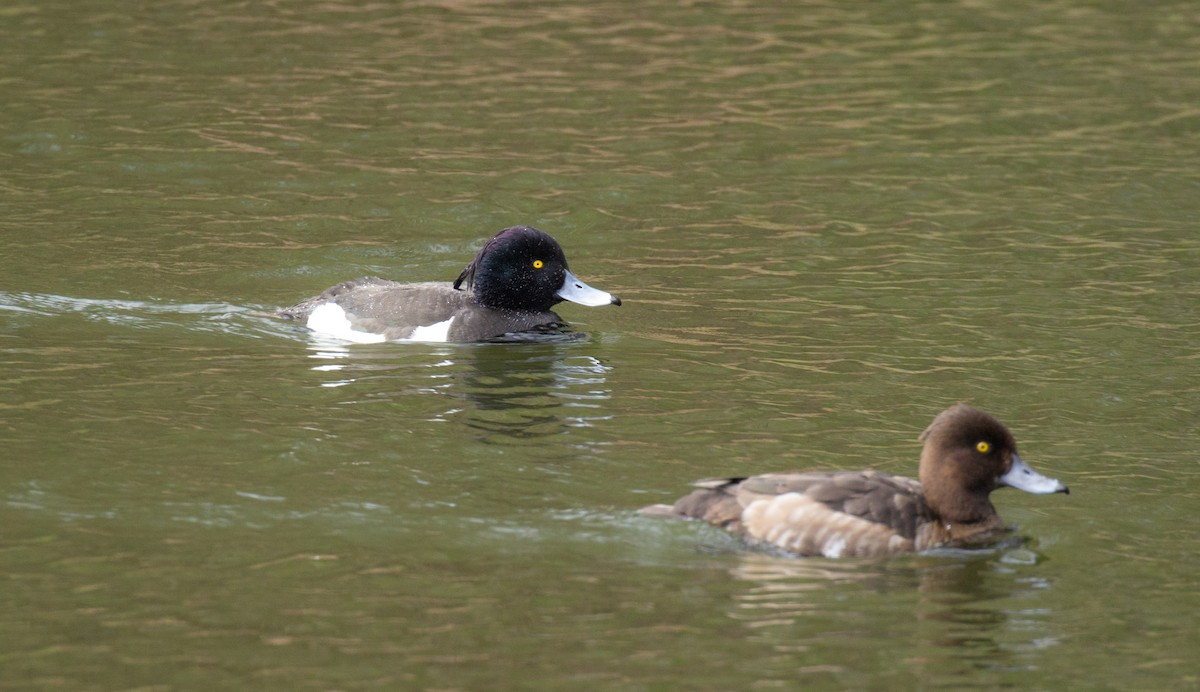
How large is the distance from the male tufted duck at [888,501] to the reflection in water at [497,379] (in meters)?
2.03

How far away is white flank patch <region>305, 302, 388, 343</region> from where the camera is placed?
13.0 meters

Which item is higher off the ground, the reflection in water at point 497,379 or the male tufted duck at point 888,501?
the male tufted duck at point 888,501

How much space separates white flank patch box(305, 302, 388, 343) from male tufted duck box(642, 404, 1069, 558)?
453 cm

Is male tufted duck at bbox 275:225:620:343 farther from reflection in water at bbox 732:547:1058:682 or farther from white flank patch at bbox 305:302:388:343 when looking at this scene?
reflection in water at bbox 732:547:1058:682

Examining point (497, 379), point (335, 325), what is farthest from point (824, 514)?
point (335, 325)

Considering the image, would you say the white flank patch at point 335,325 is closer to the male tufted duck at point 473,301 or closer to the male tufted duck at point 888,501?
the male tufted duck at point 473,301

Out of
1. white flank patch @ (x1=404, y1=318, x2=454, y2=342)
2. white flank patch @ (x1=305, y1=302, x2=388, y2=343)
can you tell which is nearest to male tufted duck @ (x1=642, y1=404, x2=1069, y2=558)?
white flank patch @ (x1=404, y1=318, x2=454, y2=342)

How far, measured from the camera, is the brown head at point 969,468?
8797mm

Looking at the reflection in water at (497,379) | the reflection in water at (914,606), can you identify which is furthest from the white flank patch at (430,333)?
the reflection in water at (914,606)

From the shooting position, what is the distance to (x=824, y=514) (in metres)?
8.59

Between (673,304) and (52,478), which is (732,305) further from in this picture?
(52,478)

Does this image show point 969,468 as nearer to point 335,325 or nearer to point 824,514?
point 824,514

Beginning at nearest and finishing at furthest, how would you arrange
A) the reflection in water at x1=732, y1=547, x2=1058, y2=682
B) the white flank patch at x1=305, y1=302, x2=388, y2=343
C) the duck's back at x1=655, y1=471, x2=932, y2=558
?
the reflection in water at x1=732, y1=547, x2=1058, y2=682 < the duck's back at x1=655, y1=471, x2=932, y2=558 < the white flank patch at x1=305, y1=302, x2=388, y2=343

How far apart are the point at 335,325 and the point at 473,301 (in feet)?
3.41
